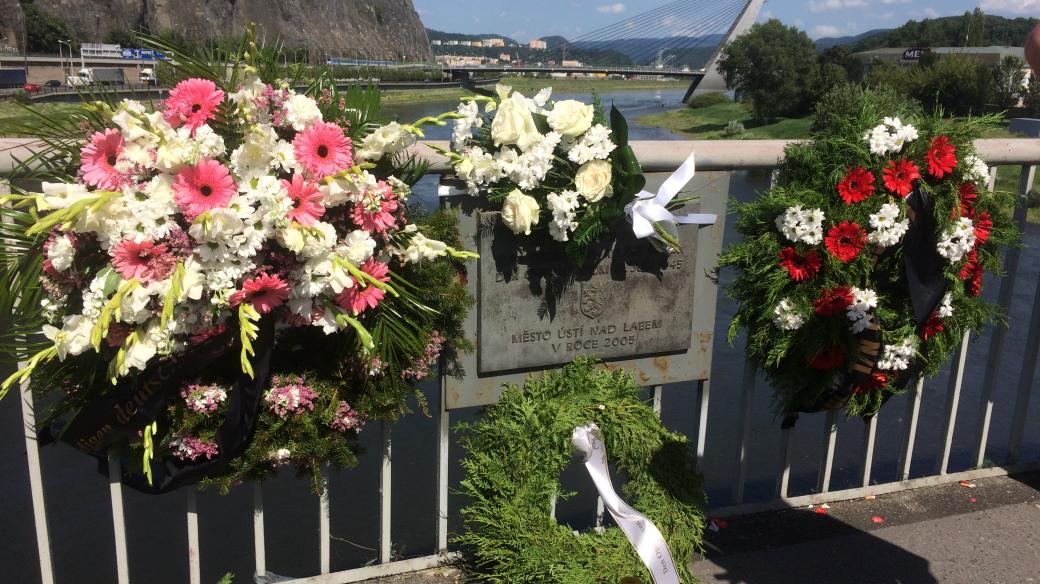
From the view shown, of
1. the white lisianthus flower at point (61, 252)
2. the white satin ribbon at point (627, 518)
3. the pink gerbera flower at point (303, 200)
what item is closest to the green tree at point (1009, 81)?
the white satin ribbon at point (627, 518)

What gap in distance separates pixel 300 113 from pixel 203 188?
32 cm

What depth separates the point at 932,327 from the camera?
126 inches

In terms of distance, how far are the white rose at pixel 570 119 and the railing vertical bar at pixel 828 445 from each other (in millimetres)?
1585

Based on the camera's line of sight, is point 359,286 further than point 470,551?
No

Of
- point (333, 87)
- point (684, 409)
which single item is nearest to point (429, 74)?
point (684, 409)

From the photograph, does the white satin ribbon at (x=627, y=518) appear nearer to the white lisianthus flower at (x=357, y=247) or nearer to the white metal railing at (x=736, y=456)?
the white metal railing at (x=736, y=456)

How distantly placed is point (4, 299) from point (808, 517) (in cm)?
295

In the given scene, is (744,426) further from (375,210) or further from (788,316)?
(375,210)

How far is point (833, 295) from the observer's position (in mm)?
2965

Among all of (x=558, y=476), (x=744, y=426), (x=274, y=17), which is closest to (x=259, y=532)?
(x=558, y=476)

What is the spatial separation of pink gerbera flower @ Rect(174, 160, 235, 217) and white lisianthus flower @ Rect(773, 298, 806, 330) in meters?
1.83

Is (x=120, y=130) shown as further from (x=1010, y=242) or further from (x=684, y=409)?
(x=684, y=409)

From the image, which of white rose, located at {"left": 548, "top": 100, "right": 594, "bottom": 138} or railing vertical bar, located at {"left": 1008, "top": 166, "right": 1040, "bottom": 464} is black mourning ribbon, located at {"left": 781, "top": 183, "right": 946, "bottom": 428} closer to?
railing vertical bar, located at {"left": 1008, "top": 166, "right": 1040, "bottom": 464}

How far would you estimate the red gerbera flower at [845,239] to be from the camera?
116 inches
